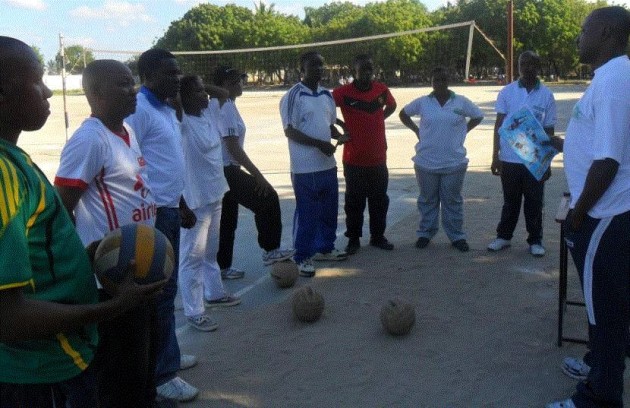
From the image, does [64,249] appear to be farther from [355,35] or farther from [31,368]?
[355,35]

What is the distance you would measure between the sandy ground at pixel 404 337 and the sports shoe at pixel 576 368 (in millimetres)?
58

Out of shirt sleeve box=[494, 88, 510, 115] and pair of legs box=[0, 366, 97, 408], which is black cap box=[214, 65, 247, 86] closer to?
shirt sleeve box=[494, 88, 510, 115]

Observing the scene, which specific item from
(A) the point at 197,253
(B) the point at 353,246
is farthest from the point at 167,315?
(B) the point at 353,246

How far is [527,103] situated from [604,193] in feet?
12.6

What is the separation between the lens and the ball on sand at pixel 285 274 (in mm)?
6262

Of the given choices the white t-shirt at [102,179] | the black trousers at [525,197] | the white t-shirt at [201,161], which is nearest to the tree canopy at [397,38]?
the black trousers at [525,197]

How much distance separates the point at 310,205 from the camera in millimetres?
6852

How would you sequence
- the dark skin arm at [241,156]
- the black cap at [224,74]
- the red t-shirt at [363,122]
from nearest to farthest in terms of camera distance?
the dark skin arm at [241,156], the black cap at [224,74], the red t-shirt at [363,122]

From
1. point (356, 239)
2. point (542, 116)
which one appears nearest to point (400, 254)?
point (356, 239)

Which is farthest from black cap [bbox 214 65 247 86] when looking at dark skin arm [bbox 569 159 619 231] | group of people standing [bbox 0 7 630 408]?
dark skin arm [bbox 569 159 619 231]

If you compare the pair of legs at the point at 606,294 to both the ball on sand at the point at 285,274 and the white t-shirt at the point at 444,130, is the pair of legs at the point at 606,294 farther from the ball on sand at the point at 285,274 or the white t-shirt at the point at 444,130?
the white t-shirt at the point at 444,130

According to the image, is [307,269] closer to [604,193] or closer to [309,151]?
[309,151]

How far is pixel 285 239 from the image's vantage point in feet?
26.4

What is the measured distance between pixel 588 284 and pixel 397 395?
1382 millimetres
